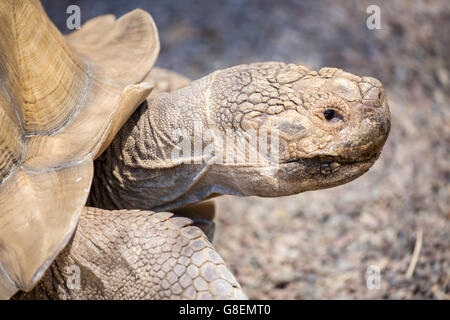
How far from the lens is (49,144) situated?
1.61 meters

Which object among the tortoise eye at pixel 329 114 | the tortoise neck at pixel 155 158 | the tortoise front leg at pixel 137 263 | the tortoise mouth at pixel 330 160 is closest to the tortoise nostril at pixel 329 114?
the tortoise eye at pixel 329 114

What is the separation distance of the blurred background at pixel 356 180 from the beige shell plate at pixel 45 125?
1513 mm

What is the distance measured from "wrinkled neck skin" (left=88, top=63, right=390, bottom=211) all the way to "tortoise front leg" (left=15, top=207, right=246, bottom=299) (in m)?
0.19

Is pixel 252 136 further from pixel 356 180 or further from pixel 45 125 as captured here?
pixel 356 180

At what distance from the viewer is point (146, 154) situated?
177cm

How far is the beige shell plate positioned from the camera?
1.43 metres

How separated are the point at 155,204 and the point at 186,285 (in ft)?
1.43

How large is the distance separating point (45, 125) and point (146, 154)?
36 centimetres

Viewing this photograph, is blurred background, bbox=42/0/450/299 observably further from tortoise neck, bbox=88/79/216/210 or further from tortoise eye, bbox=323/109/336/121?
tortoise eye, bbox=323/109/336/121

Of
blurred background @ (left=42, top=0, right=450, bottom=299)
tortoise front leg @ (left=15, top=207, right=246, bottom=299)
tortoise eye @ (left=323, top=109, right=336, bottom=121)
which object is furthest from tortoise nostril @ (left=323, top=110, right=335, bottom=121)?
blurred background @ (left=42, top=0, right=450, bottom=299)

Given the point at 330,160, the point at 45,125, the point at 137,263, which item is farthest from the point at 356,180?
the point at 45,125

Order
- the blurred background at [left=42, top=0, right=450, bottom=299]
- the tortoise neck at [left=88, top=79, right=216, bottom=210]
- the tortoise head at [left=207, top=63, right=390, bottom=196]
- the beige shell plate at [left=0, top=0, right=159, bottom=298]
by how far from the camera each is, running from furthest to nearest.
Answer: the blurred background at [left=42, top=0, right=450, bottom=299] → the tortoise neck at [left=88, top=79, right=216, bottom=210] → the tortoise head at [left=207, top=63, right=390, bottom=196] → the beige shell plate at [left=0, top=0, right=159, bottom=298]

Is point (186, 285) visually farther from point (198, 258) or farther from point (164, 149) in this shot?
point (164, 149)

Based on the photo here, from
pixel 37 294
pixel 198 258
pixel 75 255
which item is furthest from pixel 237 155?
pixel 37 294
